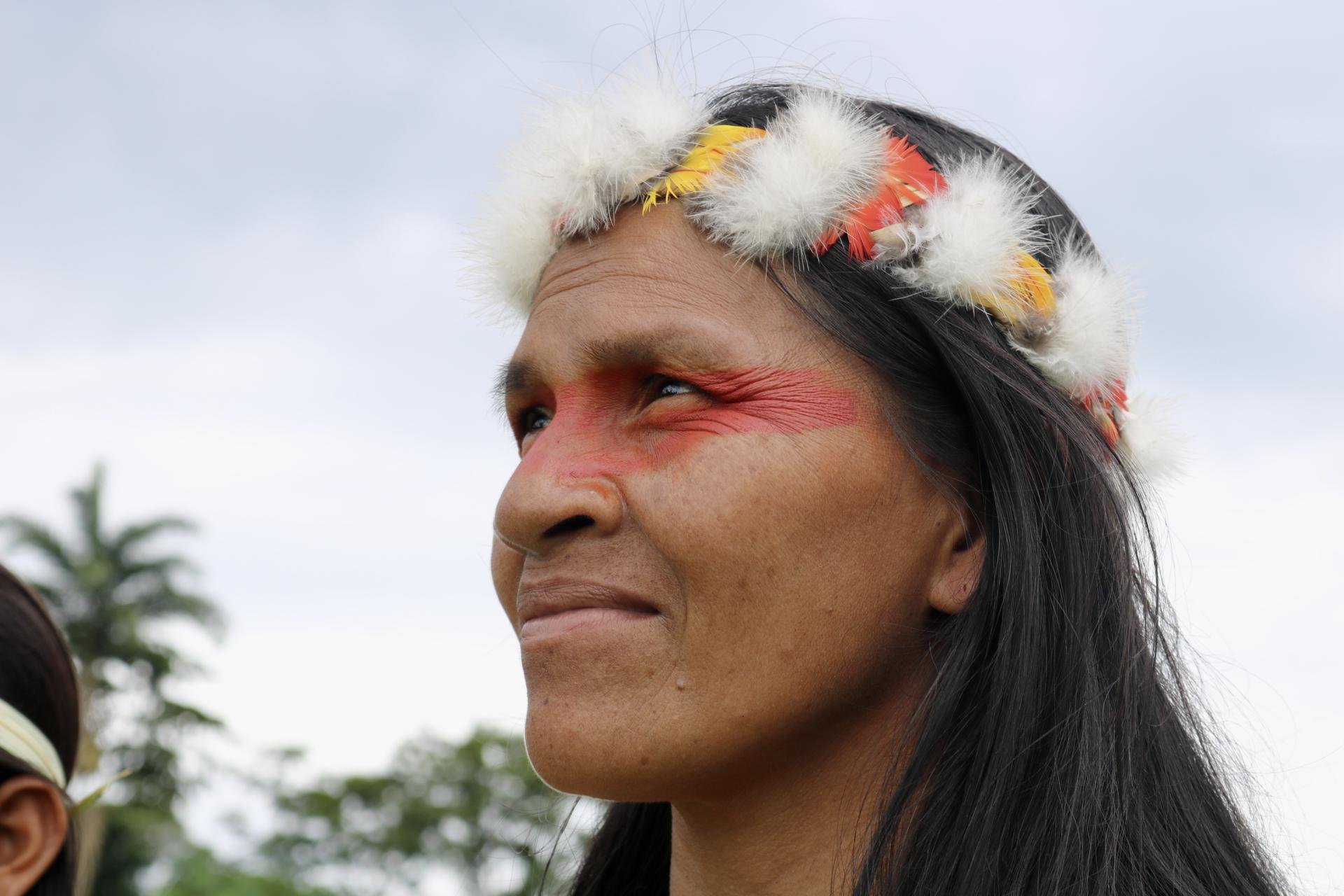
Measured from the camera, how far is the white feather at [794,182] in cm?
272

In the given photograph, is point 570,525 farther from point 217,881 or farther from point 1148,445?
point 217,881

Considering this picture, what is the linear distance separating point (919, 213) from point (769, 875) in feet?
4.19

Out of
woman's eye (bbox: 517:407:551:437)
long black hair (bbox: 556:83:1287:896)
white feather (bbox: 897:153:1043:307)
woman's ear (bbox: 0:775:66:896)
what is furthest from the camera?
woman's ear (bbox: 0:775:66:896)

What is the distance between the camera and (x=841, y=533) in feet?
8.35

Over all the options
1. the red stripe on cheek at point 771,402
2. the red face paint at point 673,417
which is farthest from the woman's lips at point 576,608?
the red stripe on cheek at point 771,402

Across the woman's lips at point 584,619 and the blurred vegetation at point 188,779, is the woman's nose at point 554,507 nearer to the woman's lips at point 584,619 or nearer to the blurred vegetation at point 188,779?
the woman's lips at point 584,619

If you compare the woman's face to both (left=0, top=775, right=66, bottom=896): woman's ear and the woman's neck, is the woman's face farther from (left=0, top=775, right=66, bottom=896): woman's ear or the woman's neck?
(left=0, top=775, right=66, bottom=896): woman's ear

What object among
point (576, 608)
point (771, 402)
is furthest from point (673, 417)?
point (576, 608)

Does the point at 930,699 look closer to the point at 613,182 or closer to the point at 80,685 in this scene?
the point at 613,182

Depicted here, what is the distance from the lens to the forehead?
8.74 feet

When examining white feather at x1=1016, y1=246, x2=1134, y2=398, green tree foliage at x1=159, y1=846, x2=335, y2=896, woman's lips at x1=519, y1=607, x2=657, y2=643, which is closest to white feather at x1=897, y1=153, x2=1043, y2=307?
white feather at x1=1016, y1=246, x2=1134, y2=398

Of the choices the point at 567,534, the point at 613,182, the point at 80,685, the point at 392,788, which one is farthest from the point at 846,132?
the point at 392,788

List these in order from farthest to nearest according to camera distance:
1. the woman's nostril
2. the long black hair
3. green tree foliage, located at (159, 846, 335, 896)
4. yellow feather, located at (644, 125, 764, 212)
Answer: green tree foliage, located at (159, 846, 335, 896) < yellow feather, located at (644, 125, 764, 212) < the woman's nostril < the long black hair

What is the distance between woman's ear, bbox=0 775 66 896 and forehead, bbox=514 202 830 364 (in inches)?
57.2
